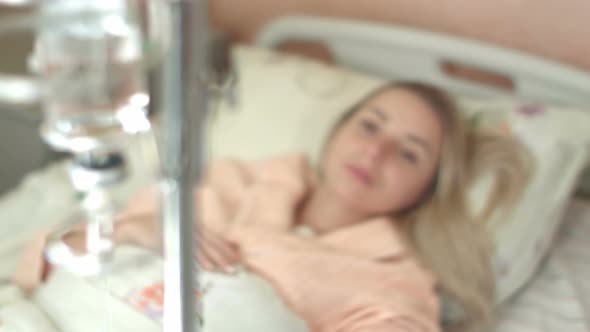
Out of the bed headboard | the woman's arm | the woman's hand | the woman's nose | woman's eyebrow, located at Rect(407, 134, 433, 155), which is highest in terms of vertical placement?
the bed headboard

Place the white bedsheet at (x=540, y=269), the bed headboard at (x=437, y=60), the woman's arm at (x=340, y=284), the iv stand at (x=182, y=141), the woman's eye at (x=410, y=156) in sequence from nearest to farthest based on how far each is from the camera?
the iv stand at (x=182, y=141) → the woman's arm at (x=340, y=284) → the white bedsheet at (x=540, y=269) → the woman's eye at (x=410, y=156) → the bed headboard at (x=437, y=60)

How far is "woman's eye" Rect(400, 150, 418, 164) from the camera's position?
3.95ft

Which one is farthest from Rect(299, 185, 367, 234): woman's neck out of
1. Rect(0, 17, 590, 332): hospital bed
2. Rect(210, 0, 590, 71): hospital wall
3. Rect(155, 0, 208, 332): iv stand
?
Rect(155, 0, 208, 332): iv stand

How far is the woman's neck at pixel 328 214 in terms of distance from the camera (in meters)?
1.23

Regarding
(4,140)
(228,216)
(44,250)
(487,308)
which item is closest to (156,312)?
(44,250)

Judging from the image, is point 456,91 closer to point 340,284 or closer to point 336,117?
point 336,117

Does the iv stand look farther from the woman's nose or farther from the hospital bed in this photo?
the woman's nose

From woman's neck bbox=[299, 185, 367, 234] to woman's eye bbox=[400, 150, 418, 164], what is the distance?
0.13m

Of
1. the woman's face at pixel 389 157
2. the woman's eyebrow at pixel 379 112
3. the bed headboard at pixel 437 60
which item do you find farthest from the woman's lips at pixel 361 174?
the bed headboard at pixel 437 60

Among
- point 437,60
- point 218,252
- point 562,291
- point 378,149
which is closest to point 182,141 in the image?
point 218,252

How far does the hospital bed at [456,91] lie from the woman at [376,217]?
0.12 metres

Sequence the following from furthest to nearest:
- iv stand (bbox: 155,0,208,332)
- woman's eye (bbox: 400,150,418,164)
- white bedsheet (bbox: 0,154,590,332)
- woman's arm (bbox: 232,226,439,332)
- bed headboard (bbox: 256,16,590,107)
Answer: bed headboard (bbox: 256,16,590,107) < woman's eye (bbox: 400,150,418,164) < white bedsheet (bbox: 0,154,590,332) < woman's arm (bbox: 232,226,439,332) < iv stand (bbox: 155,0,208,332)

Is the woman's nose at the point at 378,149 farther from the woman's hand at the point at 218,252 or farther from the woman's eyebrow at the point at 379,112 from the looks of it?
the woman's hand at the point at 218,252

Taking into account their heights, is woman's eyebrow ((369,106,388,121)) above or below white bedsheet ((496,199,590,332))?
above
